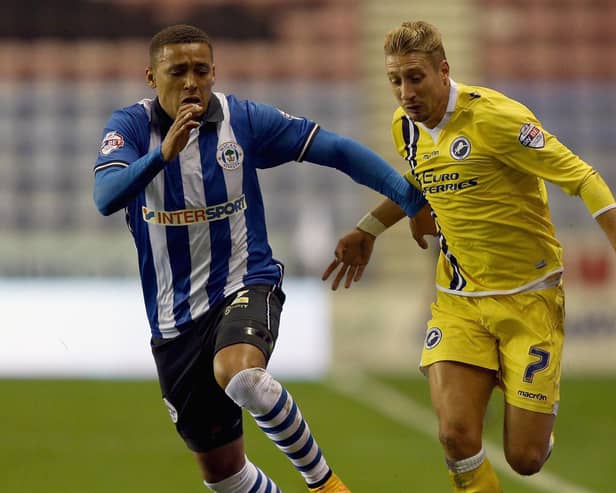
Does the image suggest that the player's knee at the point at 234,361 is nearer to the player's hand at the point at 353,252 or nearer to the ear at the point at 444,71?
the player's hand at the point at 353,252

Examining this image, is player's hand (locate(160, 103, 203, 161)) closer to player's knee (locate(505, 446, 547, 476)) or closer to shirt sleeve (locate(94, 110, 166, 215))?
shirt sleeve (locate(94, 110, 166, 215))

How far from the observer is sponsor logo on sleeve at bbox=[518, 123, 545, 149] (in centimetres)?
525

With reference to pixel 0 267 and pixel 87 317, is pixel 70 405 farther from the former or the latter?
pixel 0 267

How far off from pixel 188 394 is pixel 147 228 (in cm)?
78

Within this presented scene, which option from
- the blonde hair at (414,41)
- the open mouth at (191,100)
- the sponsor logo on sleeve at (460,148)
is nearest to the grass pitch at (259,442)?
the sponsor logo on sleeve at (460,148)

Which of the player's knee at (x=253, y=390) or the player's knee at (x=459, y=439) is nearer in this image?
the player's knee at (x=253, y=390)

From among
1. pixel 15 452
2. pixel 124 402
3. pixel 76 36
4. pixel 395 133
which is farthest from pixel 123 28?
pixel 395 133

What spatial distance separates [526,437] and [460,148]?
1351 millimetres

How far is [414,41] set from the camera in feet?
17.2

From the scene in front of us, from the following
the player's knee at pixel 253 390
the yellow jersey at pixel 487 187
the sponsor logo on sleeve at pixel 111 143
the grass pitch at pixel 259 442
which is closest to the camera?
the player's knee at pixel 253 390

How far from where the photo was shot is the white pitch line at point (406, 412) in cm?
799

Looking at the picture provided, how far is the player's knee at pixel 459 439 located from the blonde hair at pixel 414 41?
5.23 ft

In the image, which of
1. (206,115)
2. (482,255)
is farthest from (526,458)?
(206,115)

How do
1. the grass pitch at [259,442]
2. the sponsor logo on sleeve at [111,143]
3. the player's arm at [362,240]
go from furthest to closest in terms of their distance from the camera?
the grass pitch at [259,442], the player's arm at [362,240], the sponsor logo on sleeve at [111,143]
